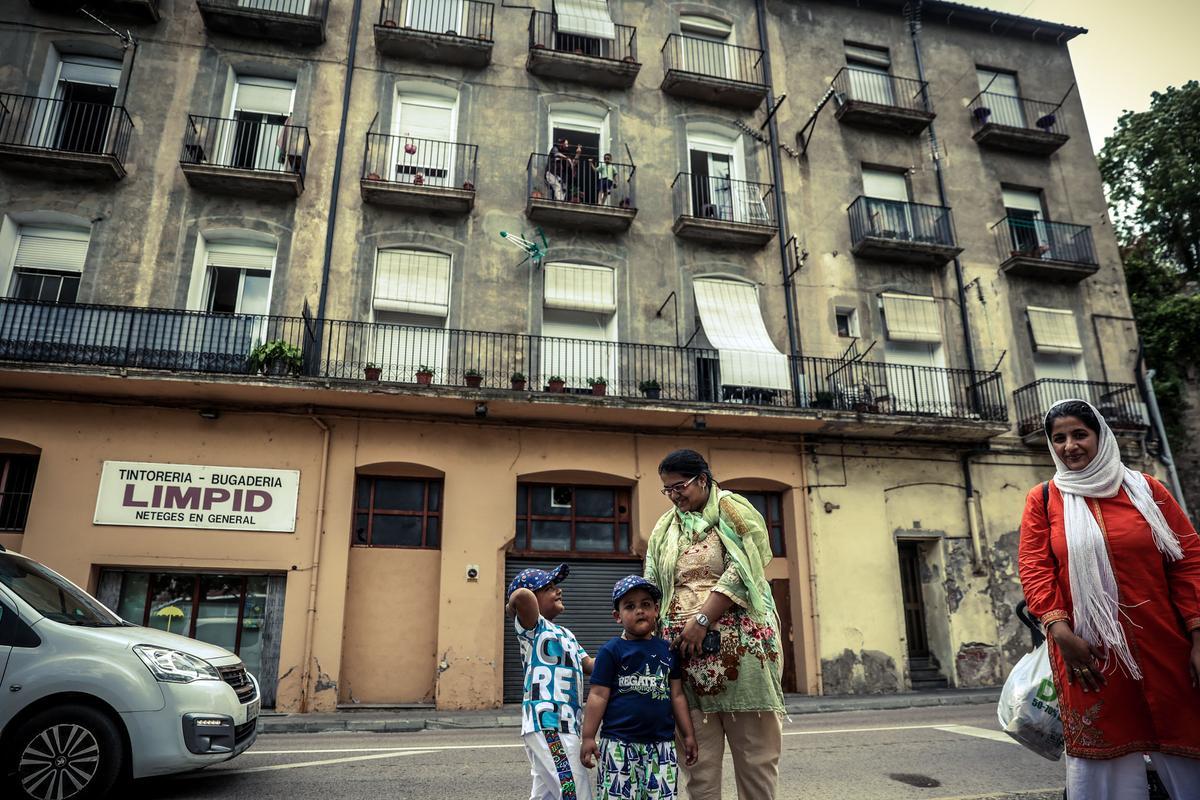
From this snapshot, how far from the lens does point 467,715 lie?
11398 mm

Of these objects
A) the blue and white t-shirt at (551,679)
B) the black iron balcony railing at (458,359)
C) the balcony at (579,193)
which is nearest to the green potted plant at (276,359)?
the black iron balcony railing at (458,359)

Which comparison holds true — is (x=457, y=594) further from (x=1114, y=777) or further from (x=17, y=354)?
(x=1114, y=777)

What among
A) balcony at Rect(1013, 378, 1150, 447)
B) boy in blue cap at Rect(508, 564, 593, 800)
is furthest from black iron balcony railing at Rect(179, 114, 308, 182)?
balcony at Rect(1013, 378, 1150, 447)

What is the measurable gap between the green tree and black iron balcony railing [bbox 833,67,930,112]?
9940mm

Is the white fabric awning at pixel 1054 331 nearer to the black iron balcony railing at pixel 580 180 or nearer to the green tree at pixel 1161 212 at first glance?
the green tree at pixel 1161 212

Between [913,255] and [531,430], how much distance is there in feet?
32.4

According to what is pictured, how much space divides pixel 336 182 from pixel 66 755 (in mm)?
11831

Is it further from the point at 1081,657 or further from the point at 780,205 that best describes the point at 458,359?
the point at 1081,657

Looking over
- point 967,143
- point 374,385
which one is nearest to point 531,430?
point 374,385

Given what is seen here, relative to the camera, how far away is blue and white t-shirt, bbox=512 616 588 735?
3.79 meters

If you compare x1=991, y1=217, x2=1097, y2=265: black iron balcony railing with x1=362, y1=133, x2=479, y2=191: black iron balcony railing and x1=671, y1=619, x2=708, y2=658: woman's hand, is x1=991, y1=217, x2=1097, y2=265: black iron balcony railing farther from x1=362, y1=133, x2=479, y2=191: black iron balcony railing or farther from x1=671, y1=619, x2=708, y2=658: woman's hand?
x1=671, y1=619, x2=708, y2=658: woman's hand

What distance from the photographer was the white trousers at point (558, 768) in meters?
3.66

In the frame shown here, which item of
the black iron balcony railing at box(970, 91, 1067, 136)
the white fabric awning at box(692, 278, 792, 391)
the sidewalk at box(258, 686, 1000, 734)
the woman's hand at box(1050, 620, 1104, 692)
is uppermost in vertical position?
the black iron balcony railing at box(970, 91, 1067, 136)

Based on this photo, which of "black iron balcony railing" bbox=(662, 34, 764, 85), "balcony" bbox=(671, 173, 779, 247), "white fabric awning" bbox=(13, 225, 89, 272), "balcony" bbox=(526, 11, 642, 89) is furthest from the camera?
"black iron balcony railing" bbox=(662, 34, 764, 85)
